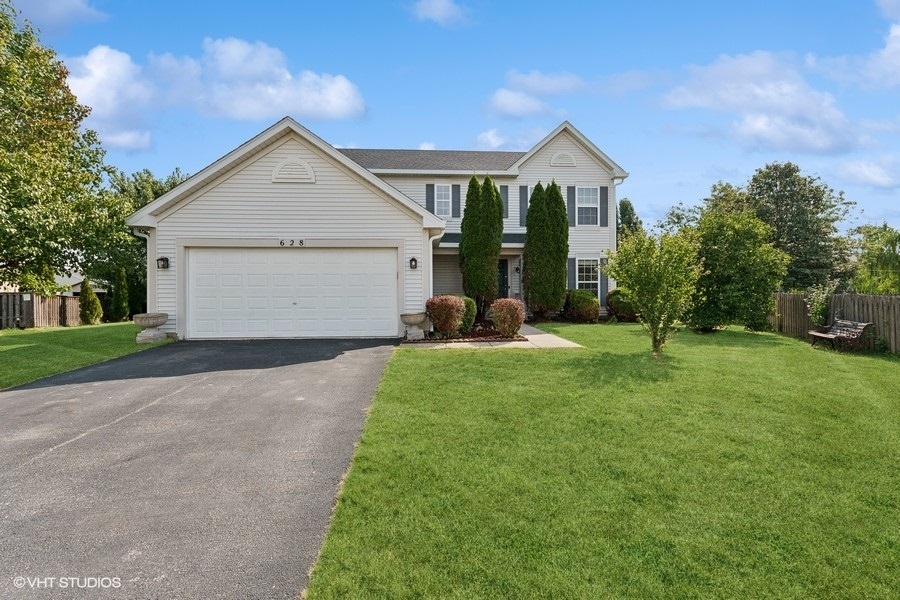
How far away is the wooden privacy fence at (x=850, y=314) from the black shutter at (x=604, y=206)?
6.90m

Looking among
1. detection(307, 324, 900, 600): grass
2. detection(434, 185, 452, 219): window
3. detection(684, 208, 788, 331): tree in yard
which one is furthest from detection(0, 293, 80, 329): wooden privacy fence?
detection(684, 208, 788, 331): tree in yard

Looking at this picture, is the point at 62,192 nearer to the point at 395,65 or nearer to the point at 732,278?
the point at 395,65

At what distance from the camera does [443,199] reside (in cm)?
1992

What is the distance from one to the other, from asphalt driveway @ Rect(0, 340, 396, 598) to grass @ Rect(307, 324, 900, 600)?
375 millimetres

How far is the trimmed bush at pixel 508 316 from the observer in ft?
39.5

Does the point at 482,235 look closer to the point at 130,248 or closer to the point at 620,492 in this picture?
the point at 620,492

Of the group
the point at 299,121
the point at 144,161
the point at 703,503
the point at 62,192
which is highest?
the point at 144,161

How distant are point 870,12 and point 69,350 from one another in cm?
1905

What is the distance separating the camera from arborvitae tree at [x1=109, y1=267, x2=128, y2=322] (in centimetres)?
2391

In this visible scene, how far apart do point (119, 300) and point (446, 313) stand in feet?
66.1

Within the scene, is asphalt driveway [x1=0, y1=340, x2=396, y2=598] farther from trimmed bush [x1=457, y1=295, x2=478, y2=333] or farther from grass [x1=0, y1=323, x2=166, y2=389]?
trimmed bush [x1=457, y1=295, x2=478, y2=333]

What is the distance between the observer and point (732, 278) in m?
14.2

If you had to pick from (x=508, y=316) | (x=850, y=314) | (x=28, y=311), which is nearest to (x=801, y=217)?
(x=850, y=314)

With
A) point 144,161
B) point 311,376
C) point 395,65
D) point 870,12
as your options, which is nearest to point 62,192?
point 395,65
